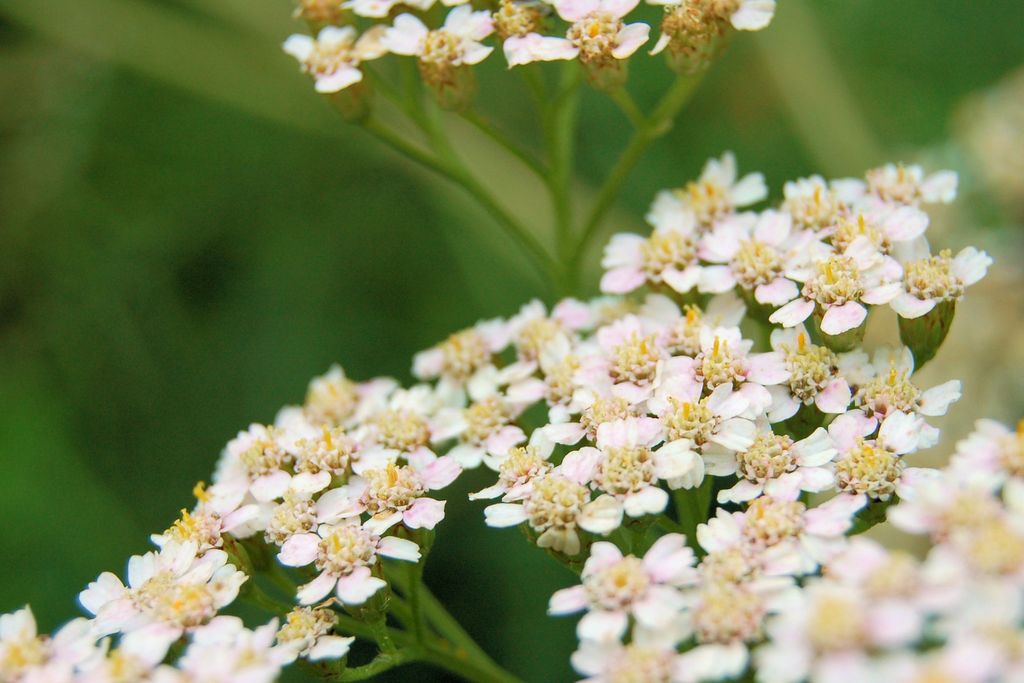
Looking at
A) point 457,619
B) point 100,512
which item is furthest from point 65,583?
point 457,619

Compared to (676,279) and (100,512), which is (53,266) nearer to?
(100,512)

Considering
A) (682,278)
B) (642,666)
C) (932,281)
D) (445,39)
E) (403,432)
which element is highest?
(445,39)

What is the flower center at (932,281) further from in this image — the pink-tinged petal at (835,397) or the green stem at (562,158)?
the green stem at (562,158)

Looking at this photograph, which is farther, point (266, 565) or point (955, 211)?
point (955, 211)

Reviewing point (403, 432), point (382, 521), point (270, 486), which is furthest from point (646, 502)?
point (270, 486)

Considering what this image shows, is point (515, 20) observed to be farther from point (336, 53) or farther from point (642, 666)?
point (642, 666)

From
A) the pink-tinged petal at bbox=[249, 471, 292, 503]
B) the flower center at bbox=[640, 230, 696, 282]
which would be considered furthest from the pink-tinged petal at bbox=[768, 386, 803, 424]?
the pink-tinged petal at bbox=[249, 471, 292, 503]

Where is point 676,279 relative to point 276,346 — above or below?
below

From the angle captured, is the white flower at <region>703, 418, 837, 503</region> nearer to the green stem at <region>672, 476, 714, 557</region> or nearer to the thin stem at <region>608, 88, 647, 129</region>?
the green stem at <region>672, 476, 714, 557</region>
